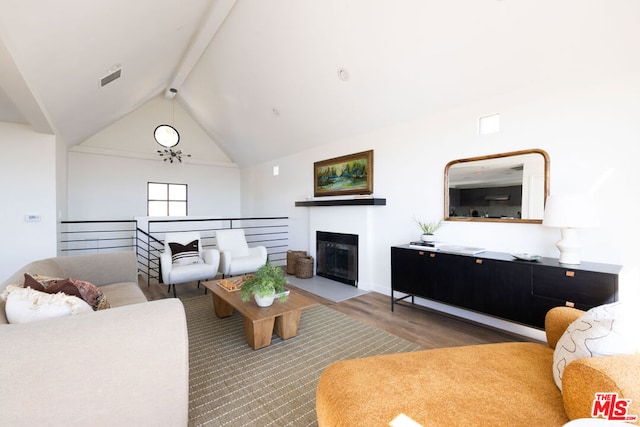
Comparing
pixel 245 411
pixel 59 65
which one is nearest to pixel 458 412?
pixel 245 411

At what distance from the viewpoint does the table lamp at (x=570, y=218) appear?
2.23m

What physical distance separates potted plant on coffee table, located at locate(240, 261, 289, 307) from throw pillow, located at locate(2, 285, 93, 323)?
4.08ft

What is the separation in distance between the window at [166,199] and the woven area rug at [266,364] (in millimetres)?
4625

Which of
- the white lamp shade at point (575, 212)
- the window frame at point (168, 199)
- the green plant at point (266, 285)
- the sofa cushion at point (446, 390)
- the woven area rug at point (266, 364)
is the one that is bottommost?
the woven area rug at point (266, 364)

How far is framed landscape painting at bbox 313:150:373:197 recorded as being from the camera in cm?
443

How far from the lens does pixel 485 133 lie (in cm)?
313

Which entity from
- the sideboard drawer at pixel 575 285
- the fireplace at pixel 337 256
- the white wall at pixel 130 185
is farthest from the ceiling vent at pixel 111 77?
the sideboard drawer at pixel 575 285

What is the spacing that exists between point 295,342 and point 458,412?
178 centimetres

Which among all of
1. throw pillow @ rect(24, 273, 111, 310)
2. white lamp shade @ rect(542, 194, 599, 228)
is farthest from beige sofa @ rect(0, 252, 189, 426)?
white lamp shade @ rect(542, 194, 599, 228)

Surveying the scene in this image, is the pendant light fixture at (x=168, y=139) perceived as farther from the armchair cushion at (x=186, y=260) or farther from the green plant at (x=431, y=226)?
the green plant at (x=431, y=226)

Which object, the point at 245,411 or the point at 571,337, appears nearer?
the point at 571,337

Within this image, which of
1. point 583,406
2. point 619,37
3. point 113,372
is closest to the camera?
point 583,406

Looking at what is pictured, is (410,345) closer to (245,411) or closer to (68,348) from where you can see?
(245,411)

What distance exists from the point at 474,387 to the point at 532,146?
8.24 ft
